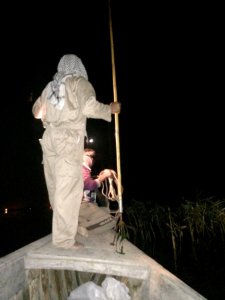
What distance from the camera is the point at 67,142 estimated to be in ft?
9.34

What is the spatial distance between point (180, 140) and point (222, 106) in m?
5.37

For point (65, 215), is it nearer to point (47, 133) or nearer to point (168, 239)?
point (47, 133)

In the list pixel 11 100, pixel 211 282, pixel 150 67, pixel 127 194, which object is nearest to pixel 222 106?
pixel 150 67

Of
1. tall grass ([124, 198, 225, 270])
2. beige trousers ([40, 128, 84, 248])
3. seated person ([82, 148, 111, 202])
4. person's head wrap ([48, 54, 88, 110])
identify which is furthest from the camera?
tall grass ([124, 198, 225, 270])

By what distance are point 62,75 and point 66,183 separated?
109 centimetres

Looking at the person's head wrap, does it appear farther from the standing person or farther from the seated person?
the seated person

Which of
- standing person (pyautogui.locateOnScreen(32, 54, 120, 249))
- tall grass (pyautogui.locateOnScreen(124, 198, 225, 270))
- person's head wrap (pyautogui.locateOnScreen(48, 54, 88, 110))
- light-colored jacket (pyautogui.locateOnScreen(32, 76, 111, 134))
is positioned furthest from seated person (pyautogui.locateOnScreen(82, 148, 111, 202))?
tall grass (pyautogui.locateOnScreen(124, 198, 225, 270))

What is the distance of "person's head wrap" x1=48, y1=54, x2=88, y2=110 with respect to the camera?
292 centimetres

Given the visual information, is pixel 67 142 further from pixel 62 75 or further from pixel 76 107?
pixel 62 75

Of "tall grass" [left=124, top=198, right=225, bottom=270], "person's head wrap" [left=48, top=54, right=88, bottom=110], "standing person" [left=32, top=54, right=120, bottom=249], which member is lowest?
"tall grass" [left=124, top=198, right=225, bottom=270]

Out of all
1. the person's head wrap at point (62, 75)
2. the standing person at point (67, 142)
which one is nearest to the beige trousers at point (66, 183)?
the standing person at point (67, 142)

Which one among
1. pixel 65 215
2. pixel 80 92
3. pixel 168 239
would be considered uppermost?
pixel 80 92

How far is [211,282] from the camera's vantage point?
14.9 feet

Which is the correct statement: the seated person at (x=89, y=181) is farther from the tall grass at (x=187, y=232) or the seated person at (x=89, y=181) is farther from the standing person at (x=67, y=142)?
the tall grass at (x=187, y=232)
